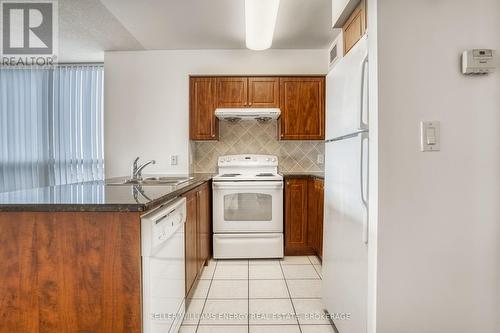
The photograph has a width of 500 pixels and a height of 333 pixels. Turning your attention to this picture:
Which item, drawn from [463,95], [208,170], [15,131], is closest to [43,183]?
[15,131]

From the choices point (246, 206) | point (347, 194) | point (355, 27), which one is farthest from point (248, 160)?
point (355, 27)

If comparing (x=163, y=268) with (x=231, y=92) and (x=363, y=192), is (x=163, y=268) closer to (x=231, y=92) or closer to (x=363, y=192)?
(x=363, y=192)

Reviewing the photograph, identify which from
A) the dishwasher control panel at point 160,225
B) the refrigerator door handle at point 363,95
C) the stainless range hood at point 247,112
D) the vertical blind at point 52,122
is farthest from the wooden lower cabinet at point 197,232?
the vertical blind at point 52,122

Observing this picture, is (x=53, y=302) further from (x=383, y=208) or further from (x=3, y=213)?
(x=383, y=208)

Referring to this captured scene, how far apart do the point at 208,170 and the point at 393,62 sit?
297cm

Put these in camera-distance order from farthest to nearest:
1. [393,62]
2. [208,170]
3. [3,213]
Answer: [208,170] < [393,62] < [3,213]

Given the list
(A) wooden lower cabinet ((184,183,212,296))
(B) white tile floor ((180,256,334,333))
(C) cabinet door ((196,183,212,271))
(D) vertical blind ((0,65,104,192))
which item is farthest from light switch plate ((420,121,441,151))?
(D) vertical blind ((0,65,104,192))

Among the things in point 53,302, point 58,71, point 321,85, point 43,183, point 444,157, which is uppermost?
point 58,71

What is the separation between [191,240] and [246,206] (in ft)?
3.56

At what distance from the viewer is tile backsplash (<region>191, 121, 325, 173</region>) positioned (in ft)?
13.0

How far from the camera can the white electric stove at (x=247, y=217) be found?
3311 millimetres

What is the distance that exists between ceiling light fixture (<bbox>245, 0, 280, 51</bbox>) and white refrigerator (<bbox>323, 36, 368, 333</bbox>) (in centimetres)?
80

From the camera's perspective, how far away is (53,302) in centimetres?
123

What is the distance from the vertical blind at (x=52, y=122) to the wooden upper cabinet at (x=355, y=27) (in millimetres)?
3754
